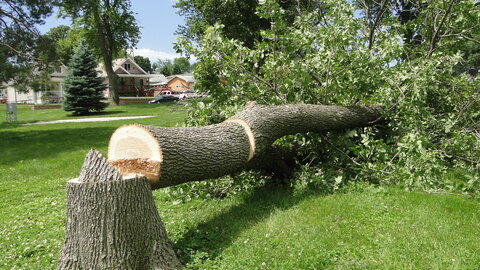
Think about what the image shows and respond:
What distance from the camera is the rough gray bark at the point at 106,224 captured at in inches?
103

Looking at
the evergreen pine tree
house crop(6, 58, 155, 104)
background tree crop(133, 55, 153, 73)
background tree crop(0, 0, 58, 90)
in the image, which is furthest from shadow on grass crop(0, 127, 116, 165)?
background tree crop(133, 55, 153, 73)

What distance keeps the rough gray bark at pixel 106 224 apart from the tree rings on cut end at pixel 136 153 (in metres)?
0.19

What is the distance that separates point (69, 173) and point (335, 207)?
525 cm

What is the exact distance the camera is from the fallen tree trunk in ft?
9.78

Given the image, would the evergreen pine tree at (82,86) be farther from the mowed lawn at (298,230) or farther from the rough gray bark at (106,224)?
the rough gray bark at (106,224)

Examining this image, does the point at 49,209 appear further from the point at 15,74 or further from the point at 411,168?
the point at 15,74

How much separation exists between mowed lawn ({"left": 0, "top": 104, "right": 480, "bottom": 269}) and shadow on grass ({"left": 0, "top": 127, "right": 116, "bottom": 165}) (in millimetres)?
4054

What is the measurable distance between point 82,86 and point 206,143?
22.7 meters

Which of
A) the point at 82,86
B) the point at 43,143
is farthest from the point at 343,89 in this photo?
the point at 82,86

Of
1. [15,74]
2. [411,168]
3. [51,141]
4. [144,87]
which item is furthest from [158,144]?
[144,87]

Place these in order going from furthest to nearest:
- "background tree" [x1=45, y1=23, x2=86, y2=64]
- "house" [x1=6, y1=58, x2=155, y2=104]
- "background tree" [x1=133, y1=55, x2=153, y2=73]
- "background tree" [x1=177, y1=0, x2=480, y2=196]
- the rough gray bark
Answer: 1. "background tree" [x1=133, y1=55, x2=153, y2=73]
2. "house" [x1=6, y1=58, x2=155, y2=104]
3. "background tree" [x1=45, y1=23, x2=86, y2=64]
4. "background tree" [x1=177, y1=0, x2=480, y2=196]
5. the rough gray bark

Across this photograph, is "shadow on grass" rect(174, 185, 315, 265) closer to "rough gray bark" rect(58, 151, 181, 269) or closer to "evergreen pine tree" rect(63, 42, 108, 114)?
"rough gray bark" rect(58, 151, 181, 269)

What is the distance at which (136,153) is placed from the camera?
300 centimetres

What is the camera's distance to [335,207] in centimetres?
398
